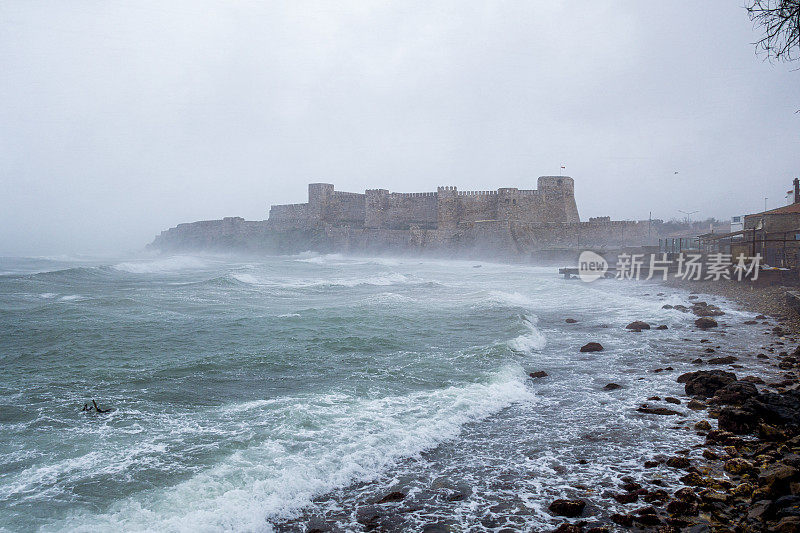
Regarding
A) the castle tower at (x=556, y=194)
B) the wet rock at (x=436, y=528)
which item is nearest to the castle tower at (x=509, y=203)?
the castle tower at (x=556, y=194)

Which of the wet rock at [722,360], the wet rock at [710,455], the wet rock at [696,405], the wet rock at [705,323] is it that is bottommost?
the wet rock at [710,455]

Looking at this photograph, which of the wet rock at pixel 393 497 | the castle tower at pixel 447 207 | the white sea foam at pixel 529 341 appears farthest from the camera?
the castle tower at pixel 447 207

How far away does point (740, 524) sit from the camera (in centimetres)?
396

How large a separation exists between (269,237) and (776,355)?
52004 mm

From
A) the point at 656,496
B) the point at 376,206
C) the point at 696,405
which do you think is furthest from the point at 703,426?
the point at 376,206

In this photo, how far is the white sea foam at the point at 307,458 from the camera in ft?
15.2

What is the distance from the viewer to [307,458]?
19.0ft

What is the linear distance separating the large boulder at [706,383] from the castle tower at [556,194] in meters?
35.4

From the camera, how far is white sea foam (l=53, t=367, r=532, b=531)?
15.2 ft

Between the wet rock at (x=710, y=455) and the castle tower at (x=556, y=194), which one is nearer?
the wet rock at (x=710, y=455)

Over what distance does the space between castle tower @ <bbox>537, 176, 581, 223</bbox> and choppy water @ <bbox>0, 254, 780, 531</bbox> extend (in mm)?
27258

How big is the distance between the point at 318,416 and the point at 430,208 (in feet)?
132

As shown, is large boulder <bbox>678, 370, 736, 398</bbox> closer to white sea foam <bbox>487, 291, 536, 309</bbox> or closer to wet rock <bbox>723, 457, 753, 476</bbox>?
wet rock <bbox>723, 457, 753, 476</bbox>

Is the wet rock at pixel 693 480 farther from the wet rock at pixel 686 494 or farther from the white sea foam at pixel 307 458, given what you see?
the white sea foam at pixel 307 458
